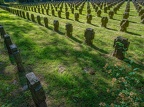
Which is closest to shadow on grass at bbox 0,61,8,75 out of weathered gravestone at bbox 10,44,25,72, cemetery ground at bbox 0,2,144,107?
cemetery ground at bbox 0,2,144,107

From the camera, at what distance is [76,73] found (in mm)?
4422

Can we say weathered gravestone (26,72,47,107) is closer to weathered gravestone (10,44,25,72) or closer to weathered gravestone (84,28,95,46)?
weathered gravestone (10,44,25,72)

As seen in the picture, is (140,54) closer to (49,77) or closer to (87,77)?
(87,77)

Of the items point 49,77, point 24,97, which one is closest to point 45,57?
point 49,77

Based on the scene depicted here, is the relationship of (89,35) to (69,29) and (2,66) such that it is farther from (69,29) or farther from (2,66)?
(2,66)

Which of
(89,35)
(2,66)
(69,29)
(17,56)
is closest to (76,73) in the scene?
(17,56)

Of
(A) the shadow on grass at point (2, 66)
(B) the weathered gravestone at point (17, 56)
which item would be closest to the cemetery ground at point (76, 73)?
(A) the shadow on grass at point (2, 66)

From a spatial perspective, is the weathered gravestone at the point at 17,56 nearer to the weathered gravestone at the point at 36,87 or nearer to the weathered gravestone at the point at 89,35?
the weathered gravestone at the point at 36,87

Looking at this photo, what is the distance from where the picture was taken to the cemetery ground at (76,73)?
11.1 ft

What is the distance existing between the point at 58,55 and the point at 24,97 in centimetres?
239

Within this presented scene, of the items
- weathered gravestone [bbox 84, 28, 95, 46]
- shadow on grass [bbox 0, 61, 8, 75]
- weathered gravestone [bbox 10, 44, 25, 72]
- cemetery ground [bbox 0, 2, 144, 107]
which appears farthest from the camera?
weathered gravestone [bbox 84, 28, 95, 46]

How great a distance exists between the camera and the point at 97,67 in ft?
15.4

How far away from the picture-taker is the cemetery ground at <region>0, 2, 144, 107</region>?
337cm

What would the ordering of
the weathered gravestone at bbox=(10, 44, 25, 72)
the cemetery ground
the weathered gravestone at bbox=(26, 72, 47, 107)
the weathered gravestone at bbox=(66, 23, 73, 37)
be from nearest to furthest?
the weathered gravestone at bbox=(26, 72, 47, 107), the cemetery ground, the weathered gravestone at bbox=(10, 44, 25, 72), the weathered gravestone at bbox=(66, 23, 73, 37)
